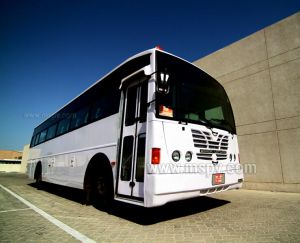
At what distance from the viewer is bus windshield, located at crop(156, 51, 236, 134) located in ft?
12.7

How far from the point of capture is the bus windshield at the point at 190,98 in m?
3.88

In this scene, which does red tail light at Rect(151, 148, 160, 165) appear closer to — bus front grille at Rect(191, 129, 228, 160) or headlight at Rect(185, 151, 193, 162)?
headlight at Rect(185, 151, 193, 162)

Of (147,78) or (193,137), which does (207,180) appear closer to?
(193,137)

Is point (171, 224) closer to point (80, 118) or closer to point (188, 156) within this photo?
point (188, 156)

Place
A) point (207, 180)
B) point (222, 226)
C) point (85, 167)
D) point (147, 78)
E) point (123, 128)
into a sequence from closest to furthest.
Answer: point (222, 226) < point (207, 180) < point (147, 78) < point (123, 128) < point (85, 167)

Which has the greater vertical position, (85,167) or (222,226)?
(85,167)

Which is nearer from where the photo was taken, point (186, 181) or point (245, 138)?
point (186, 181)

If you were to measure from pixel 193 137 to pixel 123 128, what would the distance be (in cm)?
151

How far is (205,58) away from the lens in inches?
440

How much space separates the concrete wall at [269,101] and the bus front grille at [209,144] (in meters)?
4.44

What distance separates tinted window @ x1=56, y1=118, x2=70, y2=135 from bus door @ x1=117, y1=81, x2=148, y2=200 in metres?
3.98

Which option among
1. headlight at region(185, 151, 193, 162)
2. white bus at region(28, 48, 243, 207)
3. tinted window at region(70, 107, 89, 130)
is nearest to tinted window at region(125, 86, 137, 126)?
white bus at region(28, 48, 243, 207)

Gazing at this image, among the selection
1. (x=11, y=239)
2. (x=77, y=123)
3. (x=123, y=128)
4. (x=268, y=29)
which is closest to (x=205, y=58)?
(x=268, y=29)

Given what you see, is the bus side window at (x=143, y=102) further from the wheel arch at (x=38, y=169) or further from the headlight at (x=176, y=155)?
the wheel arch at (x=38, y=169)
